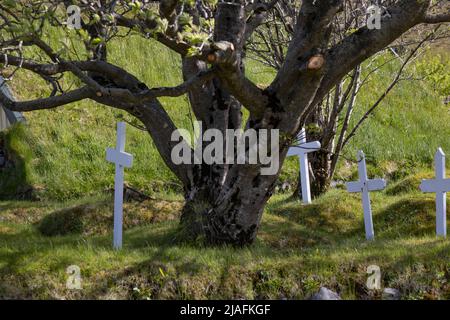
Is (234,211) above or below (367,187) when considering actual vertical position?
below

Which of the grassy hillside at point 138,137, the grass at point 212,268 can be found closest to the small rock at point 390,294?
the grass at point 212,268

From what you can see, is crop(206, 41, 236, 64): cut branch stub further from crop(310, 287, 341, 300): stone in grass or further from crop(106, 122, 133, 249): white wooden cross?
crop(310, 287, 341, 300): stone in grass

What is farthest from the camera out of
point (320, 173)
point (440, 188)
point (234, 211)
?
point (320, 173)

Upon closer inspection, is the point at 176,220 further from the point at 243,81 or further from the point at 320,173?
the point at 243,81

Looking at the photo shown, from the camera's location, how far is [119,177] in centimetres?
819

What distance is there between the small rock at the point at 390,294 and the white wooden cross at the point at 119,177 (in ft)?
9.83

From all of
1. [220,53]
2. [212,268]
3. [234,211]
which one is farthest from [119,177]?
[220,53]

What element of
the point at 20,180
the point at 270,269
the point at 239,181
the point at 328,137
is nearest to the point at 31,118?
the point at 20,180

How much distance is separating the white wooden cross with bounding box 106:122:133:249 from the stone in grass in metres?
2.48

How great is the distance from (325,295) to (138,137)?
8436 millimetres

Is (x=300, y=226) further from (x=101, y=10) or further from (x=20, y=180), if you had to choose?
(x=20, y=180)

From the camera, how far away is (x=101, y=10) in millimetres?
6980

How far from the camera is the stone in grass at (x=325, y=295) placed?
648cm

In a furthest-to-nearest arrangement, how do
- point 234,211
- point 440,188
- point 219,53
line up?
1. point 440,188
2. point 234,211
3. point 219,53
